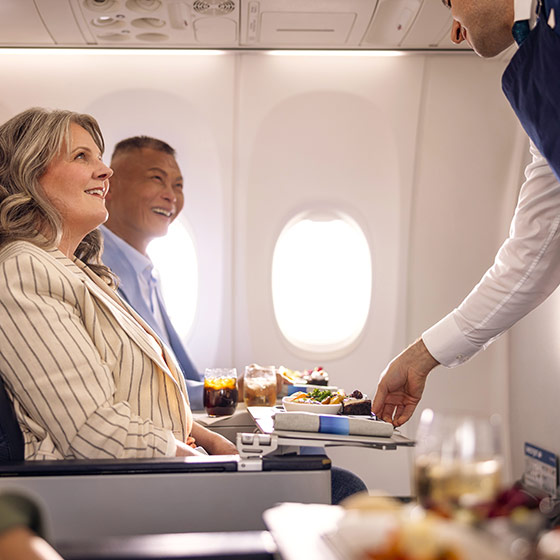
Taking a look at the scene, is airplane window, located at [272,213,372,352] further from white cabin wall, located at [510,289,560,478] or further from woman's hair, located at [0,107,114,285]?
woman's hair, located at [0,107,114,285]

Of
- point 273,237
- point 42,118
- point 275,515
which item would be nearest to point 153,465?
point 275,515

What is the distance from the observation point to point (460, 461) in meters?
0.73

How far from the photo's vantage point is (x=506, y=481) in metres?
0.76

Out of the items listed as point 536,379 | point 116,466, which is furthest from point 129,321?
point 536,379

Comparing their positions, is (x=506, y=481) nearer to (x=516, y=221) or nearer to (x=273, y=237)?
(x=516, y=221)

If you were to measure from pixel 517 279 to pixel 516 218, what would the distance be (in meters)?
0.17

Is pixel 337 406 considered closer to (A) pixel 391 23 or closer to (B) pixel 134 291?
(B) pixel 134 291

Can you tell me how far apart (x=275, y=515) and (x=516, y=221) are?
1225 millimetres

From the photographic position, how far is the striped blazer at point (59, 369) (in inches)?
58.1

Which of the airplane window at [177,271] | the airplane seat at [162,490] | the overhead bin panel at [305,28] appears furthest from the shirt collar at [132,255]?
the airplane seat at [162,490]

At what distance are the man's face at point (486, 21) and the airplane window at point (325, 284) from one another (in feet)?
7.16

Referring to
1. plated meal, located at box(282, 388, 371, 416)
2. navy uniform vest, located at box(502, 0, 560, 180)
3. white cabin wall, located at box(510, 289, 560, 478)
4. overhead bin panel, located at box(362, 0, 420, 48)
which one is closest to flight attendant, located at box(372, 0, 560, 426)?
navy uniform vest, located at box(502, 0, 560, 180)

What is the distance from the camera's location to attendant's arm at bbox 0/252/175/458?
4.84 ft

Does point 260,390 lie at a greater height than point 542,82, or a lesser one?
lesser
